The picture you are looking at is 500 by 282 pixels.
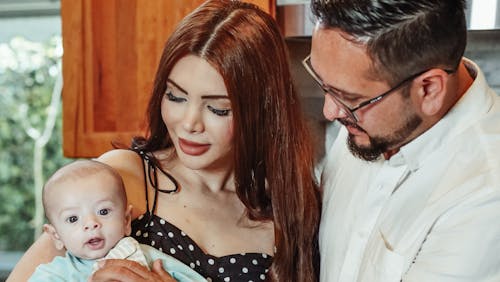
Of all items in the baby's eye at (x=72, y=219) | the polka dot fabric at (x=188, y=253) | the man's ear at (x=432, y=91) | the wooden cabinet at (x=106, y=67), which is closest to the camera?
the man's ear at (x=432, y=91)

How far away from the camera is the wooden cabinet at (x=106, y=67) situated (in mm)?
2205

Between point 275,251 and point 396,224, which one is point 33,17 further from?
point 396,224

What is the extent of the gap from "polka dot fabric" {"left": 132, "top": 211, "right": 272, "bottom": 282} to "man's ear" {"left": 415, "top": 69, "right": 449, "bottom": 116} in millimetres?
562

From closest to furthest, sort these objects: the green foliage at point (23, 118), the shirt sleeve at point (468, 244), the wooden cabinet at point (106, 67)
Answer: the shirt sleeve at point (468, 244), the wooden cabinet at point (106, 67), the green foliage at point (23, 118)

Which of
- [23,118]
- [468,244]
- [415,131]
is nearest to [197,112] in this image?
[415,131]

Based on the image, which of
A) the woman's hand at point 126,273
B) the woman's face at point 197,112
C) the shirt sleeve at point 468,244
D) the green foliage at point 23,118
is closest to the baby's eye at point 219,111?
the woman's face at point 197,112

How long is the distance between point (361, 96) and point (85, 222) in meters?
0.63

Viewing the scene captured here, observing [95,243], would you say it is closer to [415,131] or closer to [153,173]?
[153,173]

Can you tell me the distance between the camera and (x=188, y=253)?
64.1 inches

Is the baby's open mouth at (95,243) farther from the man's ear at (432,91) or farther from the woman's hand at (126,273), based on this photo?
the man's ear at (432,91)

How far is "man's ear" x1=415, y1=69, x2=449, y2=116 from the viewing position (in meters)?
1.38

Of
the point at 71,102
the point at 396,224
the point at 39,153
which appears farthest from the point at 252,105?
the point at 39,153

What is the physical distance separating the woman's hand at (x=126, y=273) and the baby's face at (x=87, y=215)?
49mm

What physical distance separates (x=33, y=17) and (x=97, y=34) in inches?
41.5
